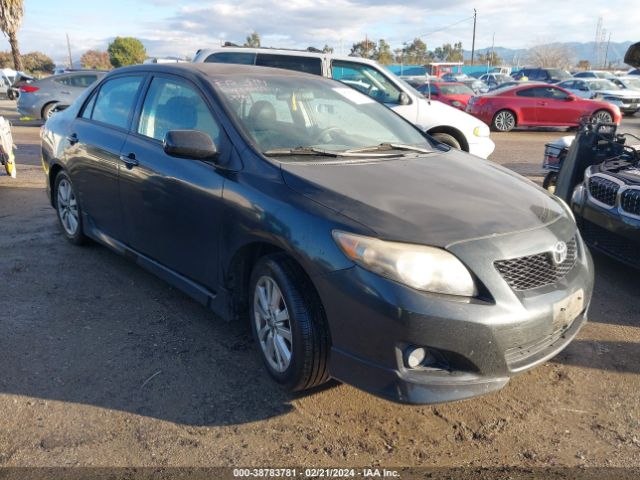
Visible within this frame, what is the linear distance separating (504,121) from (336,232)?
1587cm

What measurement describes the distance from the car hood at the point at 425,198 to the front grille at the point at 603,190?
1498 mm

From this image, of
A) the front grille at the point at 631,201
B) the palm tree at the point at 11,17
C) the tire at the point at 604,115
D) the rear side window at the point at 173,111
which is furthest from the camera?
the palm tree at the point at 11,17

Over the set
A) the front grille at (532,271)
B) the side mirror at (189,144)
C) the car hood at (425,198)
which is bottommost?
the front grille at (532,271)

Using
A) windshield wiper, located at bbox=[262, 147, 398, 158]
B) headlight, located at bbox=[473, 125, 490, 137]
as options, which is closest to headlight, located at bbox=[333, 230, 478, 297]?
windshield wiper, located at bbox=[262, 147, 398, 158]

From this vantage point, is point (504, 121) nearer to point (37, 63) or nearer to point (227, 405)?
point (227, 405)

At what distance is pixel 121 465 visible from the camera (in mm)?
2494

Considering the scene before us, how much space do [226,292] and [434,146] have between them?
1841 millimetres

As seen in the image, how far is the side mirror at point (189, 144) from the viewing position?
3.17 metres

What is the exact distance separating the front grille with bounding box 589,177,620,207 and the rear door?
382 centimetres

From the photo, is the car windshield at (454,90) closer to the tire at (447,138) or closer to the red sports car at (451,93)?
A: the red sports car at (451,93)

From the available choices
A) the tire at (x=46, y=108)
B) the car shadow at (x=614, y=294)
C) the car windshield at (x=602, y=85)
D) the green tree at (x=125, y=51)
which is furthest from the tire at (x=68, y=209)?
the green tree at (x=125, y=51)

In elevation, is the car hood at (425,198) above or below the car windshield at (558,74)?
below

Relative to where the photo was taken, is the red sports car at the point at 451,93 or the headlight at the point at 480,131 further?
the red sports car at the point at 451,93

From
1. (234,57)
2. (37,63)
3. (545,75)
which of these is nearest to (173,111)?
(234,57)
